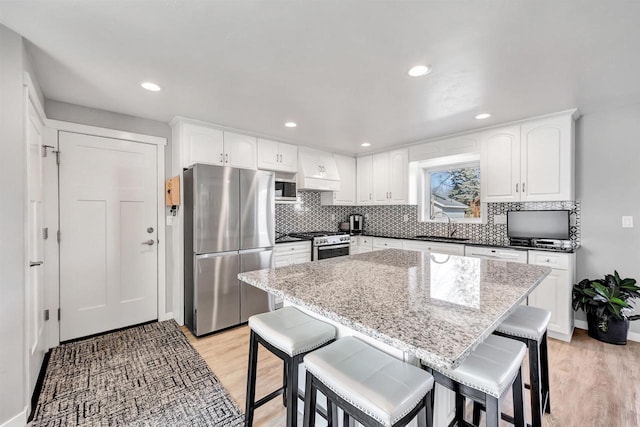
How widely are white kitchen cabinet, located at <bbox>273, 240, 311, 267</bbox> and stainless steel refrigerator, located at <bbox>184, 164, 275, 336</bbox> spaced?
0.27 m

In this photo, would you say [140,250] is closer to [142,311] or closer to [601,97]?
[142,311]

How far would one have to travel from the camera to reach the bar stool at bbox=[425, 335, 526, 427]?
106 cm

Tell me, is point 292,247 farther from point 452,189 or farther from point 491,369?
point 491,369

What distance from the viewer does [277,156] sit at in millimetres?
3832

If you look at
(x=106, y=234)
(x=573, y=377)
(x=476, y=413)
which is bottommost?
(x=573, y=377)

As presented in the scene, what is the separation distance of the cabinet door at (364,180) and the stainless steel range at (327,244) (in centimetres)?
78

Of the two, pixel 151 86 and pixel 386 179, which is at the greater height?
pixel 151 86

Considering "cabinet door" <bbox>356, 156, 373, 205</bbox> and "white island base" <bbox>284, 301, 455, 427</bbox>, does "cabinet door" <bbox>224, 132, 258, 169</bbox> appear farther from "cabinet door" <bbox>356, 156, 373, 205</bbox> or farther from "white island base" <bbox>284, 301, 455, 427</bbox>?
"white island base" <bbox>284, 301, 455, 427</bbox>

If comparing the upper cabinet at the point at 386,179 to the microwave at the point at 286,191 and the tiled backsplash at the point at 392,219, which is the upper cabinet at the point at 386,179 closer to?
the tiled backsplash at the point at 392,219

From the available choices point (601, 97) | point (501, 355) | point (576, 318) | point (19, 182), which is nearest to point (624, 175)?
point (601, 97)

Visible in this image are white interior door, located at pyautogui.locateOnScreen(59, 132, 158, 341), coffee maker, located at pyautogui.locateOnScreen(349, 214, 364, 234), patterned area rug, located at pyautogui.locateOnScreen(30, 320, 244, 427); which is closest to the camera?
patterned area rug, located at pyautogui.locateOnScreen(30, 320, 244, 427)

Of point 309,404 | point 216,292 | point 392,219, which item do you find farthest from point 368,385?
point 392,219

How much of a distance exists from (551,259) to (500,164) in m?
1.14

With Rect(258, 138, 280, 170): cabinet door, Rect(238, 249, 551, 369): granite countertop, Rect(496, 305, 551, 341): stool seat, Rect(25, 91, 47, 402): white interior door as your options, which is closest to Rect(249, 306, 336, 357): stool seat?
Rect(238, 249, 551, 369): granite countertop
